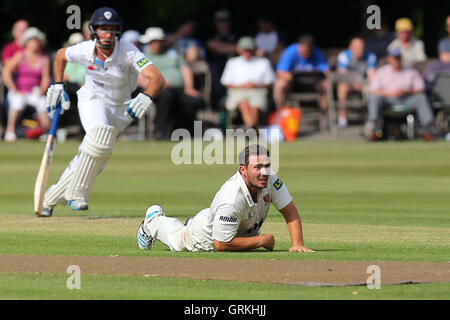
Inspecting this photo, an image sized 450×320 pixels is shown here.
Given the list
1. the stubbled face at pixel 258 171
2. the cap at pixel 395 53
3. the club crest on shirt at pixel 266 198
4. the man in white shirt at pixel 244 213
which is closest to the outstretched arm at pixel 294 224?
the man in white shirt at pixel 244 213

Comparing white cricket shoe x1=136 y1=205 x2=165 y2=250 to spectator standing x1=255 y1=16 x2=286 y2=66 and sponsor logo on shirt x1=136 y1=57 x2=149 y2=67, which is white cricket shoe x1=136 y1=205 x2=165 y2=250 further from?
spectator standing x1=255 y1=16 x2=286 y2=66

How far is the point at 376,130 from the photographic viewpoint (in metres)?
24.4

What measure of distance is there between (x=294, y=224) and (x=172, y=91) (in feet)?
50.4

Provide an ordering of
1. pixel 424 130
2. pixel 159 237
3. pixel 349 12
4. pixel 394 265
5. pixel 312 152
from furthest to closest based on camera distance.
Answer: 1. pixel 349 12
2. pixel 424 130
3. pixel 312 152
4. pixel 159 237
5. pixel 394 265

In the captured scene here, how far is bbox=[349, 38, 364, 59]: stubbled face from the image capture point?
81.6 ft

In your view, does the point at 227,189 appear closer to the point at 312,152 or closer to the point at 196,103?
the point at 312,152

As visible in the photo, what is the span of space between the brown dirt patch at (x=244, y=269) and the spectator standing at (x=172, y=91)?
596 inches

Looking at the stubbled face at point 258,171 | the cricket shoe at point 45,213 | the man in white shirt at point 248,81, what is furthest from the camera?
the man in white shirt at point 248,81

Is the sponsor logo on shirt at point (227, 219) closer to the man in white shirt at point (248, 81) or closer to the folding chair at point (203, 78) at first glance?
the man in white shirt at point (248, 81)

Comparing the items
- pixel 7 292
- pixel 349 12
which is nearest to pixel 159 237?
pixel 7 292

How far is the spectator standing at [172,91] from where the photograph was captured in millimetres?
24328

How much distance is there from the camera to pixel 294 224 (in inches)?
372

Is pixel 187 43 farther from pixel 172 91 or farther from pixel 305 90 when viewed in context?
pixel 305 90

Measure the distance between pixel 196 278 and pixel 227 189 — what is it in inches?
48.3
